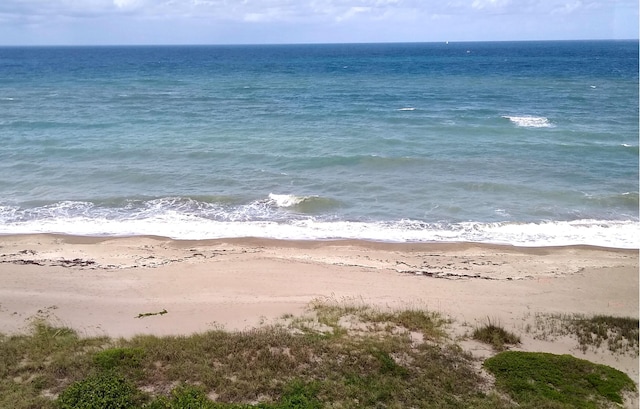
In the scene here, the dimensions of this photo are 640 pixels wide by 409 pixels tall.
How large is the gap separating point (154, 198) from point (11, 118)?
24579 mm

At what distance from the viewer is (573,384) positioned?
9.91m

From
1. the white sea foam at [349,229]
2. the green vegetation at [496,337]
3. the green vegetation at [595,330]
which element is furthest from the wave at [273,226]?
the green vegetation at [496,337]

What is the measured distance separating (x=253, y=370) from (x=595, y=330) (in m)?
7.92

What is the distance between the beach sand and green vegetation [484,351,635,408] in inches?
27.1

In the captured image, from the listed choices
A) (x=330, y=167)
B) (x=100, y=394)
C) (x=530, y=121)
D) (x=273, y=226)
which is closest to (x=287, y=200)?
(x=273, y=226)

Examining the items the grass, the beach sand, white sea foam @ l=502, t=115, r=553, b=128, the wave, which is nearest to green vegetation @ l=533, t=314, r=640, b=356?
the beach sand

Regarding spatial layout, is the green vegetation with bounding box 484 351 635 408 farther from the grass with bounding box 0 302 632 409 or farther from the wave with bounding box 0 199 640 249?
the wave with bounding box 0 199 640 249

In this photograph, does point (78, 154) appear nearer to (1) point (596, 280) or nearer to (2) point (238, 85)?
→ (1) point (596, 280)

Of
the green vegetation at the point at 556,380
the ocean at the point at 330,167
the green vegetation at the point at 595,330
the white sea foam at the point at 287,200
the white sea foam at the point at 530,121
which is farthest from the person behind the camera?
the white sea foam at the point at 530,121

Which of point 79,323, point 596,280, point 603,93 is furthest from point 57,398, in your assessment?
point 603,93

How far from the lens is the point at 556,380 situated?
394 inches

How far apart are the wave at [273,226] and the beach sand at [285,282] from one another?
0.81m

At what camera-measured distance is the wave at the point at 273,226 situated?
790 inches

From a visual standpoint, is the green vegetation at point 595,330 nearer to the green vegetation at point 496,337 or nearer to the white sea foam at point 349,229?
the green vegetation at point 496,337
